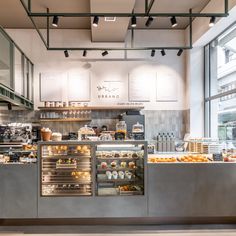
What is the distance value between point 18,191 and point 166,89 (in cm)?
525

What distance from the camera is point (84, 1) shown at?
6199 millimetres

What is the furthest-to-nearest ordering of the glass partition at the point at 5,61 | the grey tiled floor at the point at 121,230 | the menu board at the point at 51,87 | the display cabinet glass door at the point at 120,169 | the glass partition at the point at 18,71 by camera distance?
the menu board at the point at 51,87 → the glass partition at the point at 18,71 → the glass partition at the point at 5,61 → the display cabinet glass door at the point at 120,169 → the grey tiled floor at the point at 121,230

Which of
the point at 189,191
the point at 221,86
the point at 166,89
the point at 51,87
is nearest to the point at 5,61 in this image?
the point at 51,87

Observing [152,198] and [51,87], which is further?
[51,87]

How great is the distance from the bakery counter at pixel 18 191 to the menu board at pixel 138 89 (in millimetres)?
4456

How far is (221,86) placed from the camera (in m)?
7.22

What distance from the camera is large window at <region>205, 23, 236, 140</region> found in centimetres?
664

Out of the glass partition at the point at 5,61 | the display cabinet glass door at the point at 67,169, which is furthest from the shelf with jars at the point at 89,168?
the glass partition at the point at 5,61

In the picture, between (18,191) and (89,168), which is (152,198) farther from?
(18,191)

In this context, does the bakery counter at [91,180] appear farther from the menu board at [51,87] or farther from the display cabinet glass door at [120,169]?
the menu board at [51,87]

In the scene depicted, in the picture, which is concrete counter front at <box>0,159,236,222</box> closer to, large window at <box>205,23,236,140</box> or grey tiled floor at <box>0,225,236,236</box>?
grey tiled floor at <box>0,225,236,236</box>

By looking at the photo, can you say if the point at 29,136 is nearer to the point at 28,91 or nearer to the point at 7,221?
the point at 28,91

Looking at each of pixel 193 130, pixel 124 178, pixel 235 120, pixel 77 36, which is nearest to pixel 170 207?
pixel 124 178

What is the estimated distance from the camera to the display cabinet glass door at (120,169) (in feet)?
14.9
